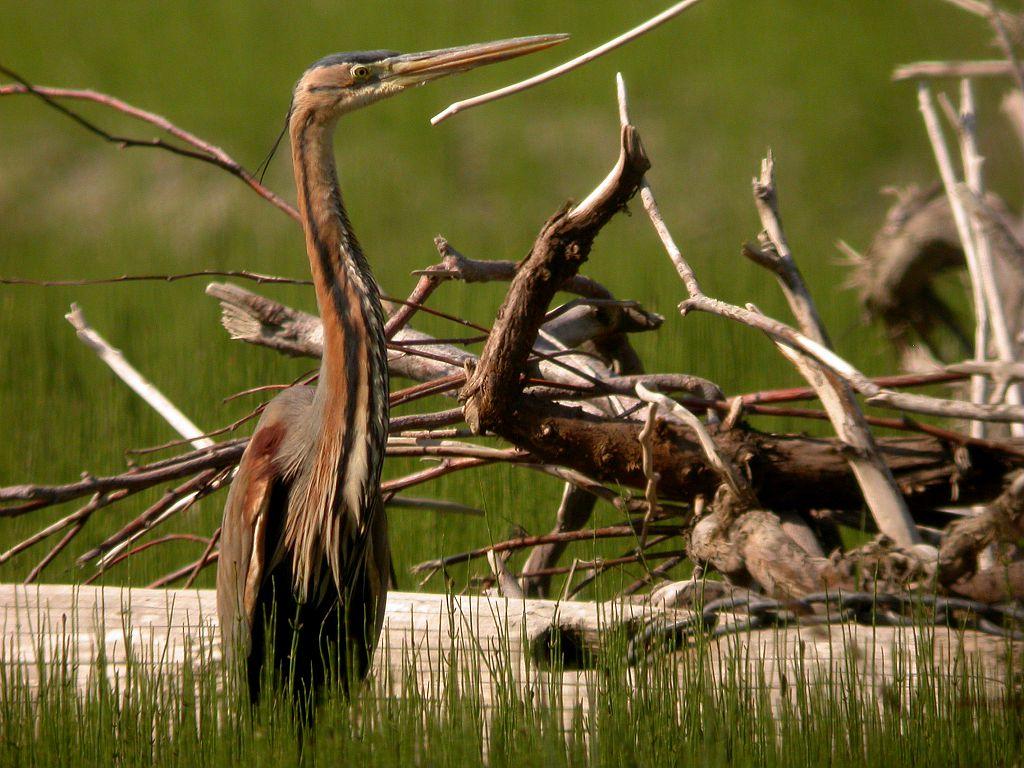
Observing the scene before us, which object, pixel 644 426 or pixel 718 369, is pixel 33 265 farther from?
pixel 644 426

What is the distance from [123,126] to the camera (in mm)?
11125

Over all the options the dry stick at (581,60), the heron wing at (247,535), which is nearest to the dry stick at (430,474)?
the heron wing at (247,535)

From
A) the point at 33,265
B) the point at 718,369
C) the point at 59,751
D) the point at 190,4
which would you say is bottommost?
the point at 59,751

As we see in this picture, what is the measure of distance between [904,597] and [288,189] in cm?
850

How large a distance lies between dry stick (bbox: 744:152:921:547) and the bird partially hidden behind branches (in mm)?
741

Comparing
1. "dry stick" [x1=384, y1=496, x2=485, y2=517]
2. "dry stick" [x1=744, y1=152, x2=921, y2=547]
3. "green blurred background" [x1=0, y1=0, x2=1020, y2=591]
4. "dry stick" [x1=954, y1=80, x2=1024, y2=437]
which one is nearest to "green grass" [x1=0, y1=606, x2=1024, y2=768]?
"dry stick" [x1=744, y1=152, x2=921, y2=547]

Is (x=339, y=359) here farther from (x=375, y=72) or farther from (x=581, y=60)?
(x=581, y=60)

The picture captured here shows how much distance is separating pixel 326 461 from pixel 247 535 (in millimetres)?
238

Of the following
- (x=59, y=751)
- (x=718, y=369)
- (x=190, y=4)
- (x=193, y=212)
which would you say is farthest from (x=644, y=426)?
(x=190, y=4)

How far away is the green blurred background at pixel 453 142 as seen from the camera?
23.7 ft

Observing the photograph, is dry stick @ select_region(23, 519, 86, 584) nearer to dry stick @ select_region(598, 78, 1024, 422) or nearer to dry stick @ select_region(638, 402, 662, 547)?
dry stick @ select_region(638, 402, 662, 547)

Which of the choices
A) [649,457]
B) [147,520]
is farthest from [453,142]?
[649,457]

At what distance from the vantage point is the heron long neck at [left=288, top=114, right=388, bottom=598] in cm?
275

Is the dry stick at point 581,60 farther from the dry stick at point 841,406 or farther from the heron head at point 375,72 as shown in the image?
the dry stick at point 841,406
